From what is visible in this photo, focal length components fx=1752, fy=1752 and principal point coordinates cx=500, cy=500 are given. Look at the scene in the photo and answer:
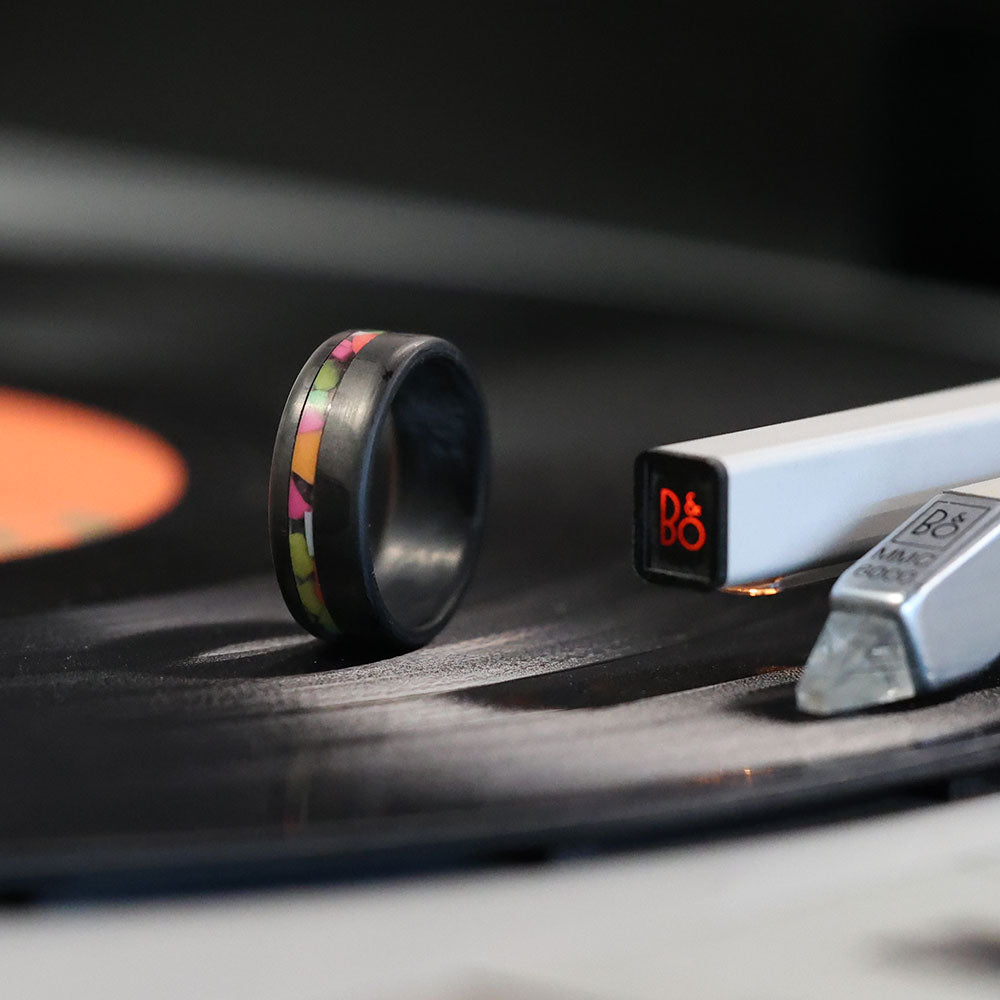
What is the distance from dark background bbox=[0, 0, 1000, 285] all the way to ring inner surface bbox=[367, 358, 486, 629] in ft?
7.82

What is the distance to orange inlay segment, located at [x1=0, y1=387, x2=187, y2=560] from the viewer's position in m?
1.71

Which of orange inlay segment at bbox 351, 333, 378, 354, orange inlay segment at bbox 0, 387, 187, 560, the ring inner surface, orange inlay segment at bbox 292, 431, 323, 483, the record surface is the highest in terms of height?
orange inlay segment at bbox 351, 333, 378, 354

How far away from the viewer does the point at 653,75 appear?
3.70 m

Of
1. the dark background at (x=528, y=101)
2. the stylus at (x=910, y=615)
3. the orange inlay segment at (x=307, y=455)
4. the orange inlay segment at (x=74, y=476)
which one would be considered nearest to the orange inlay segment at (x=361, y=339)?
the orange inlay segment at (x=307, y=455)

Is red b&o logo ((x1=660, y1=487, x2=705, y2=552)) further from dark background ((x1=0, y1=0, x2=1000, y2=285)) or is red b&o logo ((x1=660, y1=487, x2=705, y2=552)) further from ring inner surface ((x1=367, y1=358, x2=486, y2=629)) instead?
dark background ((x1=0, y1=0, x2=1000, y2=285))

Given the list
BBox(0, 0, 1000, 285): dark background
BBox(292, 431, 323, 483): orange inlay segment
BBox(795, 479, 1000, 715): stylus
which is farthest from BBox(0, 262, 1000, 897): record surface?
BBox(0, 0, 1000, 285): dark background

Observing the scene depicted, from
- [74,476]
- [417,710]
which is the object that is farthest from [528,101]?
[417,710]

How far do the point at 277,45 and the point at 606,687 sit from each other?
110 inches

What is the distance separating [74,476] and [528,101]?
2061 millimetres

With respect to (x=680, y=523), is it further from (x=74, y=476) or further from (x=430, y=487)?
(x=74, y=476)

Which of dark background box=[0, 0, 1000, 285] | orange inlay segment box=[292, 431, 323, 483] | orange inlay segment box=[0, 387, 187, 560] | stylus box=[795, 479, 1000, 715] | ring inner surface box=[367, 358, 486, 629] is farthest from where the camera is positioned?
dark background box=[0, 0, 1000, 285]

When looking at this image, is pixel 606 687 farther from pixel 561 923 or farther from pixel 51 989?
pixel 51 989

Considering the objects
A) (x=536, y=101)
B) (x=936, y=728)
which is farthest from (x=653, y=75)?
(x=936, y=728)

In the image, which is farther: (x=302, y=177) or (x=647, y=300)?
(x=302, y=177)
